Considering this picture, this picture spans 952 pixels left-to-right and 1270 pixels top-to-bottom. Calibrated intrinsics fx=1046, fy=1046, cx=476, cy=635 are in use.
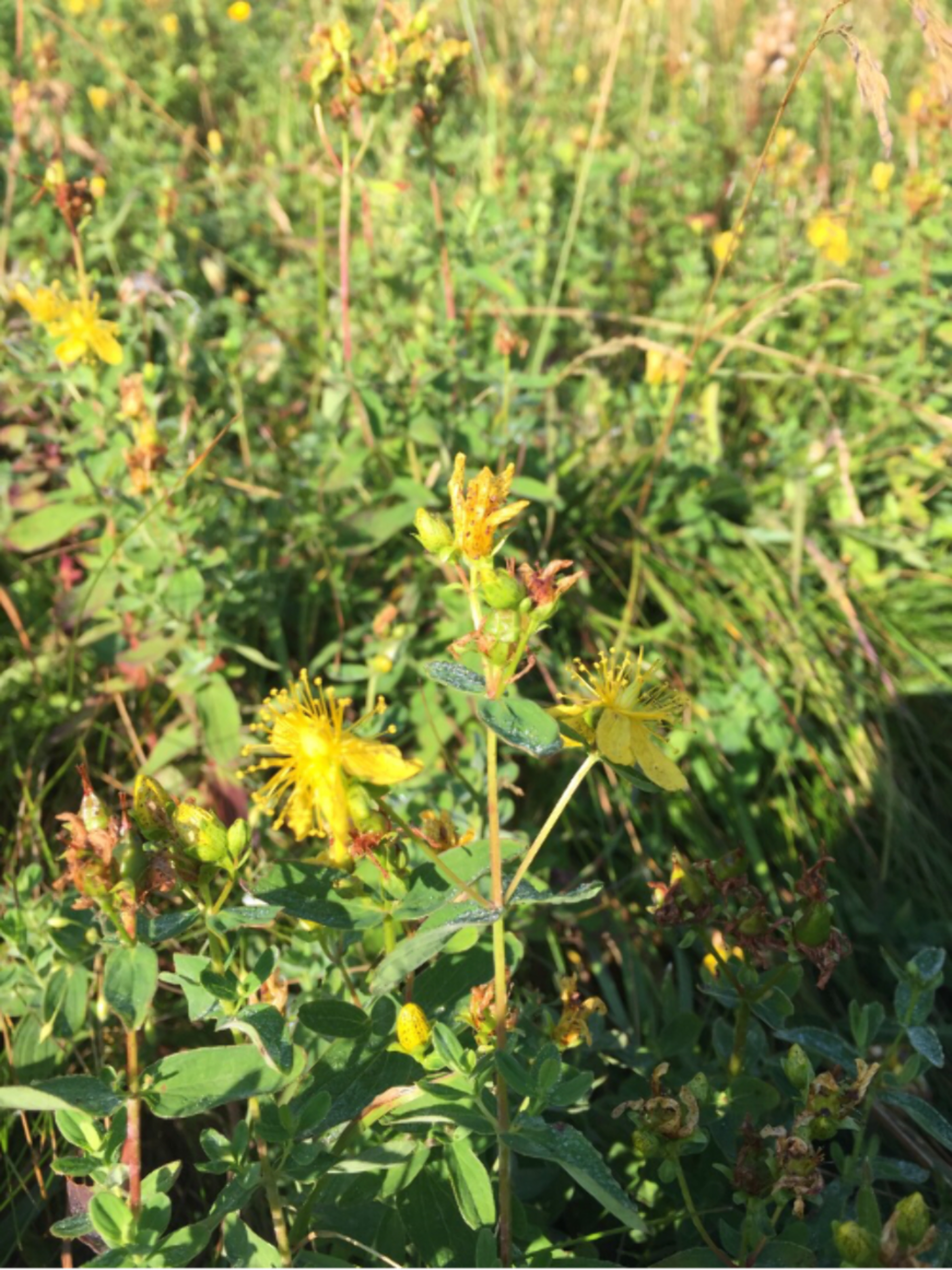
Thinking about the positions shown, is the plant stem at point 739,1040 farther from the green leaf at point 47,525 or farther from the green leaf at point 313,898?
the green leaf at point 47,525

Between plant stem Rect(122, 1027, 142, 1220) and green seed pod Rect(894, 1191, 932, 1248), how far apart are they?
0.57 metres

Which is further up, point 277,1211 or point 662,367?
point 662,367

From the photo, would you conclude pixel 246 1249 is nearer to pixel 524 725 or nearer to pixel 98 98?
pixel 524 725

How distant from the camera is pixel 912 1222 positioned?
72 cm

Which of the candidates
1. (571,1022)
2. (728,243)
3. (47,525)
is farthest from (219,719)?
(728,243)

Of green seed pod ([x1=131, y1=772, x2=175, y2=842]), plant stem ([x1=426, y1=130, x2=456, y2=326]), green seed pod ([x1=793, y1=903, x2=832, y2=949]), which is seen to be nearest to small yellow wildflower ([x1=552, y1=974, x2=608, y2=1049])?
green seed pod ([x1=793, y1=903, x2=832, y2=949])

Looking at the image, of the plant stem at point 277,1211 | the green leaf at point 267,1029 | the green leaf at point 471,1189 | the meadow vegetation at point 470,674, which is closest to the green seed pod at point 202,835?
the meadow vegetation at point 470,674

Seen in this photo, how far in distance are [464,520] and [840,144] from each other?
3039mm

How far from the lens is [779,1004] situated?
1.00 metres

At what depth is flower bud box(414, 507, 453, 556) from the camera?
802 millimetres

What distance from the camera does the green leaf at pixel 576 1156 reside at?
2.54ft

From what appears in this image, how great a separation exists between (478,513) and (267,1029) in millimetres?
424

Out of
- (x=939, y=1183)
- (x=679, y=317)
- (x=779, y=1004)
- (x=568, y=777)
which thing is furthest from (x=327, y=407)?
(x=939, y=1183)

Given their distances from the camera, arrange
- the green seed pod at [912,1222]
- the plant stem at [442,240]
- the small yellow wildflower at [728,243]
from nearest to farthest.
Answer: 1. the green seed pod at [912,1222]
2. the small yellow wildflower at [728,243]
3. the plant stem at [442,240]
